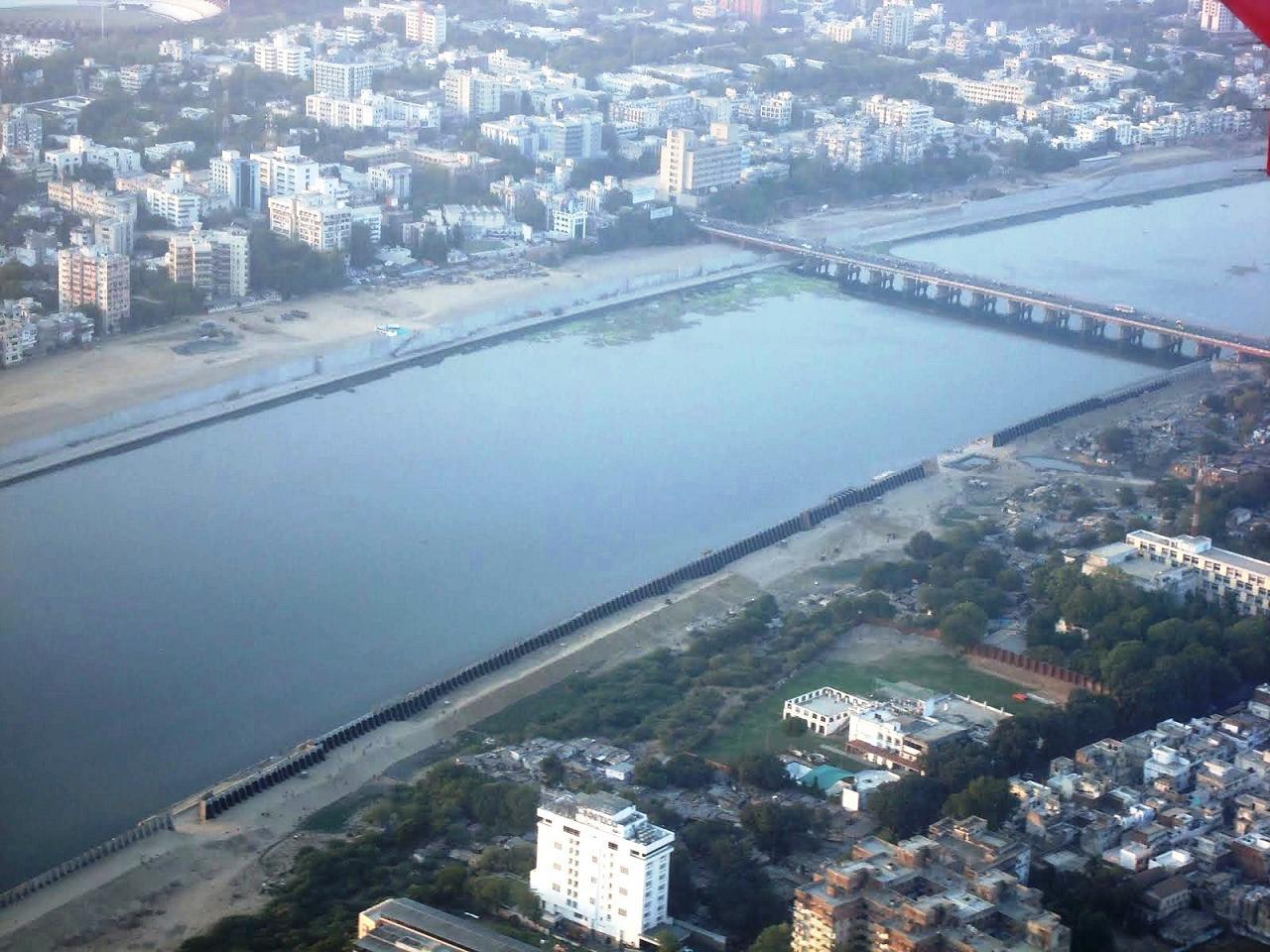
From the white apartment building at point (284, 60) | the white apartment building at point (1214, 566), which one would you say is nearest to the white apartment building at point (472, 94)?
the white apartment building at point (284, 60)

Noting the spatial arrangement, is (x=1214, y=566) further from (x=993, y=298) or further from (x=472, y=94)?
(x=472, y=94)

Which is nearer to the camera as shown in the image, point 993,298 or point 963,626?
point 963,626

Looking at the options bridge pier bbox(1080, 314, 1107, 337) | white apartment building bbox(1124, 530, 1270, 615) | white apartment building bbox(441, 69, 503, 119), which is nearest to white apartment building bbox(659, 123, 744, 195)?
white apartment building bbox(441, 69, 503, 119)

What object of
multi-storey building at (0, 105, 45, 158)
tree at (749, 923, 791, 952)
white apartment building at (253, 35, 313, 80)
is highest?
white apartment building at (253, 35, 313, 80)

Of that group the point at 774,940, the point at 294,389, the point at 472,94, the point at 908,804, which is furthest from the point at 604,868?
the point at 472,94

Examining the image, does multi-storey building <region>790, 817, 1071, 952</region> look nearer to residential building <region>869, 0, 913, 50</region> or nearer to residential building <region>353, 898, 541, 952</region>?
residential building <region>353, 898, 541, 952</region>

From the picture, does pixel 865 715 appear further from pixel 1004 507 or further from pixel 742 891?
pixel 1004 507
